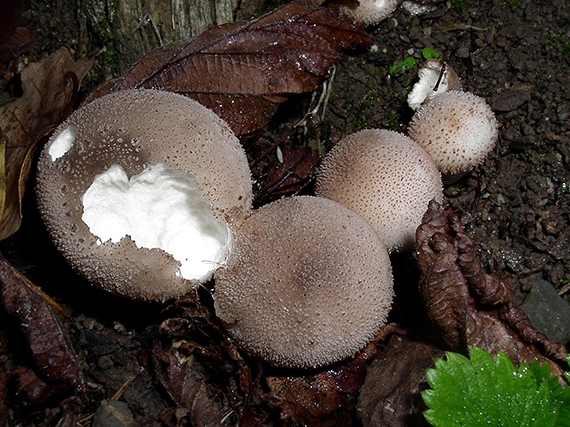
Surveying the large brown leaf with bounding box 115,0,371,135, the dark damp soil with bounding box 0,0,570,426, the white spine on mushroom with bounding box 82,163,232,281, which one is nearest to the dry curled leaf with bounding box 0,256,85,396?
the dark damp soil with bounding box 0,0,570,426

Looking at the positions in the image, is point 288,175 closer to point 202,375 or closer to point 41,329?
point 202,375

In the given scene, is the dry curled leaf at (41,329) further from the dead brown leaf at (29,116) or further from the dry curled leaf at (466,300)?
the dry curled leaf at (466,300)

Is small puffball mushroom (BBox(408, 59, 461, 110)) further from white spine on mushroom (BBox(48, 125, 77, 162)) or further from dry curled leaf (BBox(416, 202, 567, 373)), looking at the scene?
white spine on mushroom (BBox(48, 125, 77, 162))

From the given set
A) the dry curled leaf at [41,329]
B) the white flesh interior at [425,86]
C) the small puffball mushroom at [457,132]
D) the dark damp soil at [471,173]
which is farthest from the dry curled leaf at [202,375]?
the white flesh interior at [425,86]

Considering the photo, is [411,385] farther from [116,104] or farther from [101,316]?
[116,104]

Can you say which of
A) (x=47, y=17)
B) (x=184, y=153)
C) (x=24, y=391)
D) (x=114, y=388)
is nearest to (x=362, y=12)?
(x=184, y=153)

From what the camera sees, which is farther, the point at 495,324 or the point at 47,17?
the point at 47,17
